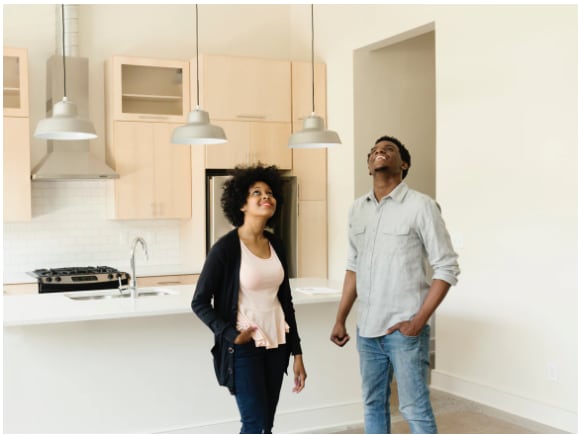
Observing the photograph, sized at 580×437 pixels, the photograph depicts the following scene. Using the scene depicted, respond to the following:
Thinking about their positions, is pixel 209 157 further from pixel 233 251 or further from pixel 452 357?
pixel 233 251

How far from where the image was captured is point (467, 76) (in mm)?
4977

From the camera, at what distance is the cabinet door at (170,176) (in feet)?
20.1

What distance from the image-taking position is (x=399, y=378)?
2.87 m

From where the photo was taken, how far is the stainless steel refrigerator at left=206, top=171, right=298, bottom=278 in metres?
6.05

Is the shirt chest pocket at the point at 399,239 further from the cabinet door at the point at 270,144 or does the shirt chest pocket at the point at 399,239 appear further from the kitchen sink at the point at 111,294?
the cabinet door at the point at 270,144

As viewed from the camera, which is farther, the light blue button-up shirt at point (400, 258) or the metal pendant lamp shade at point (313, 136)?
the metal pendant lamp shade at point (313, 136)

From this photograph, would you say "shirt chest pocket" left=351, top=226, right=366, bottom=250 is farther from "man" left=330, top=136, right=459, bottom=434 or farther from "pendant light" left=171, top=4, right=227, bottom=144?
"pendant light" left=171, top=4, right=227, bottom=144

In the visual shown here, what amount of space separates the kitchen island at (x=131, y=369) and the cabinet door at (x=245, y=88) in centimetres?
220

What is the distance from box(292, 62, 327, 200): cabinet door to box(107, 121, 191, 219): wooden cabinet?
0.98m

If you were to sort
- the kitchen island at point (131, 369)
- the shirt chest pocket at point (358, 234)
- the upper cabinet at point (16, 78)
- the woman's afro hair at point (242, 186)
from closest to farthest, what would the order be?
the woman's afro hair at point (242, 186) < the shirt chest pocket at point (358, 234) < the kitchen island at point (131, 369) < the upper cabinet at point (16, 78)

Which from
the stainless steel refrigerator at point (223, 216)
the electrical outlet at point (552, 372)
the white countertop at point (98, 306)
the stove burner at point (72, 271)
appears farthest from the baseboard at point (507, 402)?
the stove burner at point (72, 271)

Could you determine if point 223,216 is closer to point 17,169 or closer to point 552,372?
point 17,169

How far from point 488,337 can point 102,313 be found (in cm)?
256

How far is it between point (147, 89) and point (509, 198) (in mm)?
3082
